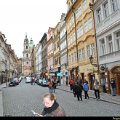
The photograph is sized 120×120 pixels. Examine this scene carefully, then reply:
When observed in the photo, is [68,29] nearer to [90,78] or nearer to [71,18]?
[71,18]

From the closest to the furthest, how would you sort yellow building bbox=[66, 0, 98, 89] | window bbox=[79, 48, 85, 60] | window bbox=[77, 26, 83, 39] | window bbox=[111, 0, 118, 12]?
window bbox=[111, 0, 118, 12] < yellow building bbox=[66, 0, 98, 89] < window bbox=[79, 48, 85, 60] < window bbox=[77, 26, 83, 39]

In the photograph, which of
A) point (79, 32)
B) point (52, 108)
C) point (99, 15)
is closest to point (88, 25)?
point (99, 15)

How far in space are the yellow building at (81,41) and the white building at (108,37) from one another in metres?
1.85

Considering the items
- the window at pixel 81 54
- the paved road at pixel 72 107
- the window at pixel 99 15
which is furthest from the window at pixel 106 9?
the window at pixel 81 54

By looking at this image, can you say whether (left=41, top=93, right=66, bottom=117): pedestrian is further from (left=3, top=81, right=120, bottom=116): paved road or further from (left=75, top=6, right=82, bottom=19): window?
(left=75, top=6, right=82, bottom=19): window

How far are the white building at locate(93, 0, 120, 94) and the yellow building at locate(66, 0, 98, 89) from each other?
1.85 meters

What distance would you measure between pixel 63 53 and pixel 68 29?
712cm

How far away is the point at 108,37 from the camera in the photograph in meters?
26.4

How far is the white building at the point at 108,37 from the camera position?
23.9 meters

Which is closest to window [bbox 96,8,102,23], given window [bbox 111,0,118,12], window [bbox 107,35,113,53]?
window [bbox 107,35,113,53]

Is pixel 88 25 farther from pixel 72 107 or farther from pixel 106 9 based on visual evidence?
pixel 72 107

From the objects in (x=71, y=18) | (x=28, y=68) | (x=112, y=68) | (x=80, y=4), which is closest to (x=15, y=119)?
(x=112, y=68)

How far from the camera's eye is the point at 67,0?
47.6 metres

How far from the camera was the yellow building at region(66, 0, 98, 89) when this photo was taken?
31.8 m
